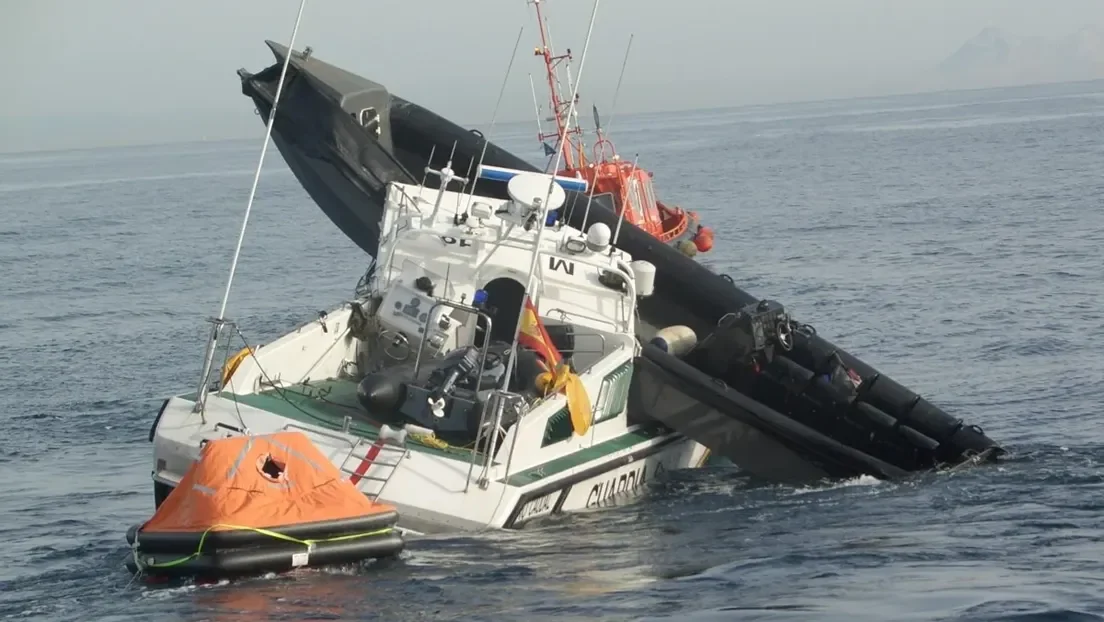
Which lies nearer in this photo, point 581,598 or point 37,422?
point 581,598

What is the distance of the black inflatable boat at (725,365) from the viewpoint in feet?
48.3

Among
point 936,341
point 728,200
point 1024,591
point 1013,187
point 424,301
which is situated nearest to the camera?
point 1024,591

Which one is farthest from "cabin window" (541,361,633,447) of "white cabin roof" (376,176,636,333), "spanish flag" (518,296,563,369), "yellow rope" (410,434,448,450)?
"yellow rope" (410,434,448,450)

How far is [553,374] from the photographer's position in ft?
44.8

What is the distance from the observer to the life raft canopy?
10266 millimetres

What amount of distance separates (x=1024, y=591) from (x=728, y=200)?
37.0 metres

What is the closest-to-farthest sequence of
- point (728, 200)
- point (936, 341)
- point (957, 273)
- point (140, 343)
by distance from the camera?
point (936, 341) → point (140, 343) → point (957, 273) → point (728, 200)

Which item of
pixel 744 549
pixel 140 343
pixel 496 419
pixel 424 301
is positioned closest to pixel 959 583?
pixel 744 549

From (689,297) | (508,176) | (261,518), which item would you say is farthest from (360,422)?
(689,297)

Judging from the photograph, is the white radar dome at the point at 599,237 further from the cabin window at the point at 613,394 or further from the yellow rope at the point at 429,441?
the yellow rope at the point at 429,441

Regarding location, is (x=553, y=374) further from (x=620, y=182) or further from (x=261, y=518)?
(x=620, y=182)

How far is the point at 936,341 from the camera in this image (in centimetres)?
2272

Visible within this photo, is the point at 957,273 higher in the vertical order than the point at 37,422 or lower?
higher

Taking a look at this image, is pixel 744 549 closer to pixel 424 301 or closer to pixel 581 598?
pixel 581 598
